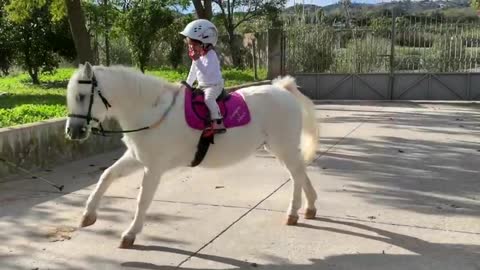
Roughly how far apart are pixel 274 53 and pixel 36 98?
8.62m

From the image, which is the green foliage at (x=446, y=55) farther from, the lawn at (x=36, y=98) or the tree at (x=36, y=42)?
the tree at (x=36, y=42)

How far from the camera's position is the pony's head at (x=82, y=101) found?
14.8 feet

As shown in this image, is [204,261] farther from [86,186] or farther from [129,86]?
[86,186]

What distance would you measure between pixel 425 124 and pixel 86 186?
8.07m

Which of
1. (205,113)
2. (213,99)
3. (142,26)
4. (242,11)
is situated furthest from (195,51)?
(242,11)

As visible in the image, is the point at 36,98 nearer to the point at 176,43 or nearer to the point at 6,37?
the point at 6,37

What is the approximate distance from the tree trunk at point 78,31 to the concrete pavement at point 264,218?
4276mm

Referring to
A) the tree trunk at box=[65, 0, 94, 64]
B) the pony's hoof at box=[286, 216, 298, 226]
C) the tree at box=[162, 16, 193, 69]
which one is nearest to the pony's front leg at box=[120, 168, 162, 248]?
the pony's hoof at box=[286, 216, 298, 226]

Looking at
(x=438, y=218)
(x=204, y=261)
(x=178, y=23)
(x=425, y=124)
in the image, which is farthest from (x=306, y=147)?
(x=178, y=23)

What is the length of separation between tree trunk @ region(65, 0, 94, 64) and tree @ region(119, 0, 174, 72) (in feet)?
25.4

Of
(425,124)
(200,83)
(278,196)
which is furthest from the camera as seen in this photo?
(425,124)

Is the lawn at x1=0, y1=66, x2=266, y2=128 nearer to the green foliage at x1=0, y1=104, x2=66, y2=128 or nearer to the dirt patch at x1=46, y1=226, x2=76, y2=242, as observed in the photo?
the green foliage at x1=0, y1=104, x2=66, y2=128

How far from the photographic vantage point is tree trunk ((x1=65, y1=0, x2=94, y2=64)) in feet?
41.3

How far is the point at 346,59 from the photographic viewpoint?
19.2 metres
